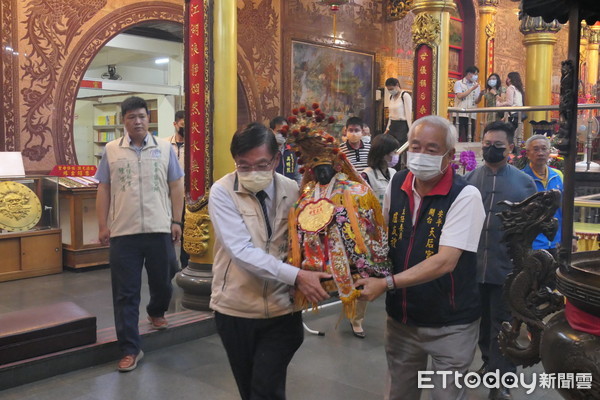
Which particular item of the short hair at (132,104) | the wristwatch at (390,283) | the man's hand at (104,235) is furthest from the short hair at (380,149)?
the wristwatch at (390,283)

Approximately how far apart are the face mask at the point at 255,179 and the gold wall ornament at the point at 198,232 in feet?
9.59

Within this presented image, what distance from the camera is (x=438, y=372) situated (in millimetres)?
2250

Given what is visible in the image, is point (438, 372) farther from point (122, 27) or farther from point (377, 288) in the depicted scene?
point (122, 27)

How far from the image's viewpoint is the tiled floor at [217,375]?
354cm

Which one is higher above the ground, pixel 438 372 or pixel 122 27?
pixel 122 27

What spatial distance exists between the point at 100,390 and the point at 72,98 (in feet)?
15.3

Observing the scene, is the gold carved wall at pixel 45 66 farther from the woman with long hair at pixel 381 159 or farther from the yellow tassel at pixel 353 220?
the yellow tassel at pixel 353 220

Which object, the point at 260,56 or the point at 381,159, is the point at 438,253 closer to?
the point at 381,159

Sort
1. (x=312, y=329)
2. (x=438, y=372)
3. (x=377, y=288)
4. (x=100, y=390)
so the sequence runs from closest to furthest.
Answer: (x=377, y=288)
(x=438, y=372)
(x=100, y=390)
(x=312, y=329)

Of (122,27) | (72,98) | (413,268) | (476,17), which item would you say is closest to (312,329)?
(413,268)

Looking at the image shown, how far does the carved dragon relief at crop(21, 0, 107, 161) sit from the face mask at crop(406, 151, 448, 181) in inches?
232

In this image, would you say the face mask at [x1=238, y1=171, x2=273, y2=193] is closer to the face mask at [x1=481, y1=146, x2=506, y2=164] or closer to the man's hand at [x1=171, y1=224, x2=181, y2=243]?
the face mask at [x1=481, y1=146, x2=506, y2=164]

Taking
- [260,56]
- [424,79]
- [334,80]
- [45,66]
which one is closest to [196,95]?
[45,66]

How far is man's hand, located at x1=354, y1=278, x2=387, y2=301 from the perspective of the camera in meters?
2.08
